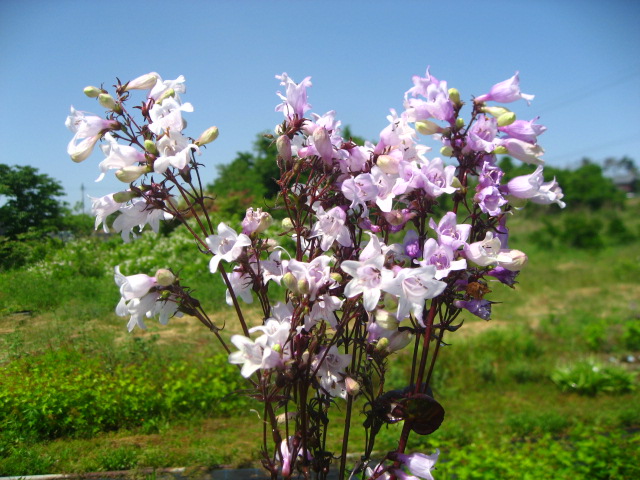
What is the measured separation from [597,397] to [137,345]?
498 cm

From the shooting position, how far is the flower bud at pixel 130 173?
129 centimetres

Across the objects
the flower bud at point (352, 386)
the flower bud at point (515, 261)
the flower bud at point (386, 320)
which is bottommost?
the flower bud at point (352, 386)

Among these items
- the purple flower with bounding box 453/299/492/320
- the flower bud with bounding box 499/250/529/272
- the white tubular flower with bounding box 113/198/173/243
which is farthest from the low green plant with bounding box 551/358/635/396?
the white tubular flower with bounding box 113/198/173/243

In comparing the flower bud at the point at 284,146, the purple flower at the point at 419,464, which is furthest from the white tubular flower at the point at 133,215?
the purple flower at the point at 419,464

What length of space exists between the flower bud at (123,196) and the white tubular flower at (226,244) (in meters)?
0.23

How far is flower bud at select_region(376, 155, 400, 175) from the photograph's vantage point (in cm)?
138

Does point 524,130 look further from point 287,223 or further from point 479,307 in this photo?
point 287,223

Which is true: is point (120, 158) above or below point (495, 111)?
below

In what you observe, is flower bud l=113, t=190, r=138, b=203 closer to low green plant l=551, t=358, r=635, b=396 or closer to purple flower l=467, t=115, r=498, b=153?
purple flower l=467, t=115, r=498, b=153

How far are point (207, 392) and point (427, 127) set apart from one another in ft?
12.3

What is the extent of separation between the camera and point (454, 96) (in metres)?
1.47

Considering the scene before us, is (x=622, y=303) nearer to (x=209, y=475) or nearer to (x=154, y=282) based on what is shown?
(x=209, y=475)

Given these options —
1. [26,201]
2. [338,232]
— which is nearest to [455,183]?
[338,232]

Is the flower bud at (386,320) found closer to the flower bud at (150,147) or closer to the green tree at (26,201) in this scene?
the flower bud at (150,147)
